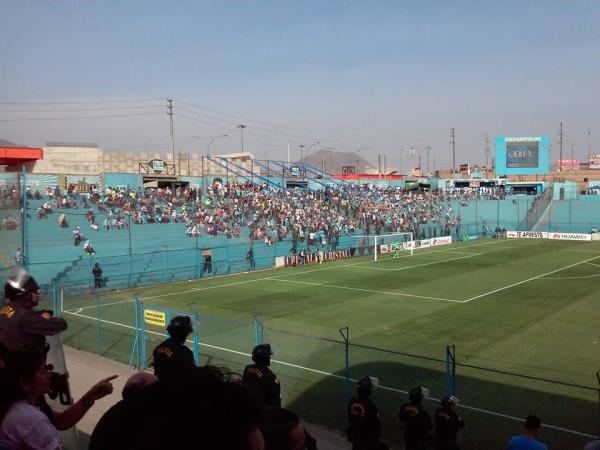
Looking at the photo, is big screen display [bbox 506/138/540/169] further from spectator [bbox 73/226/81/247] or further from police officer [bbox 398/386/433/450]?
police officer [bbox 398/386/433/450]

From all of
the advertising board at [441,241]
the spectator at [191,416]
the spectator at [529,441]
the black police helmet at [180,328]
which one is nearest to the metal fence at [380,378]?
the spectator at [529,441]

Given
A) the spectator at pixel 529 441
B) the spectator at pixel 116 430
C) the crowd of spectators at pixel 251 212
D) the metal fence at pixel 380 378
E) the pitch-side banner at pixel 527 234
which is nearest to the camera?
the spectator at pixel 116 430

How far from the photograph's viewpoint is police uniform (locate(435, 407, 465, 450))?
8.62 metres

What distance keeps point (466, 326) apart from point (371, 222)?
31499 mm

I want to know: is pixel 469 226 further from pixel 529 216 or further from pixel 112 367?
pixel 112 367

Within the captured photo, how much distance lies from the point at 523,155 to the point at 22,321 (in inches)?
3607

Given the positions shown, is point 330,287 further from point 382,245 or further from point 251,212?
point 382,245

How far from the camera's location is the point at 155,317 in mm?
14969

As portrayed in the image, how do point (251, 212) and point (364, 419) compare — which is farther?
point (251, 212)

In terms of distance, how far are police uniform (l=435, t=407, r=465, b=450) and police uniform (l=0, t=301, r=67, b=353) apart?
19.5 feet

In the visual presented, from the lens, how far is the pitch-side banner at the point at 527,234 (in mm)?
62750

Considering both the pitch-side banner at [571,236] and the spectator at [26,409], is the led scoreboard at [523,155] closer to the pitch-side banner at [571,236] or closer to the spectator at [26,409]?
the pitch-side banner at [571,236]

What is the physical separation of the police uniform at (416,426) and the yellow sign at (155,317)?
774cm

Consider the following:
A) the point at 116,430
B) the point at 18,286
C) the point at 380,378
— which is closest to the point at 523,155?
the point at 380,378
